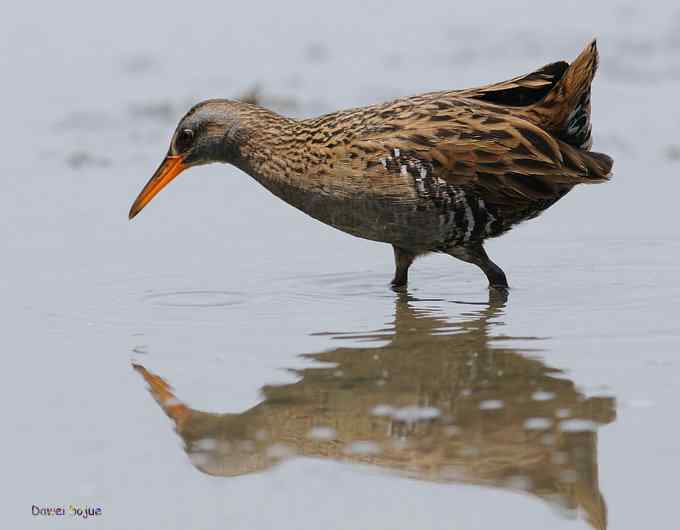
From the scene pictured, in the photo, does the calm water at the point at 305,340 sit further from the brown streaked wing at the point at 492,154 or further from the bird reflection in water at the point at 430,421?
the brown streaked wing at the point at 492,154

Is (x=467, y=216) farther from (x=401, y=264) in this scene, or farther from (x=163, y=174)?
(x=163, y=174)

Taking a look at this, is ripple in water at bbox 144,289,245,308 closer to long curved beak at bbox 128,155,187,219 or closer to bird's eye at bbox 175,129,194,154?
long curved beak at bbox 128,155,187,219

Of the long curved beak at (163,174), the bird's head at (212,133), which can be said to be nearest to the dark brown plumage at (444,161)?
the bird's head at (212,133)

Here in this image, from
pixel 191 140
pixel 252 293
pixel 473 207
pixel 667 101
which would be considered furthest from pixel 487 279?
pixel 667 101

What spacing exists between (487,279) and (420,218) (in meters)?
0.85

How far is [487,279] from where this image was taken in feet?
26.3

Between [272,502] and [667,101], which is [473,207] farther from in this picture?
[667,101]

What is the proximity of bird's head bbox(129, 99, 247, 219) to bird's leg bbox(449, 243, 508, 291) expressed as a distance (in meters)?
1.34

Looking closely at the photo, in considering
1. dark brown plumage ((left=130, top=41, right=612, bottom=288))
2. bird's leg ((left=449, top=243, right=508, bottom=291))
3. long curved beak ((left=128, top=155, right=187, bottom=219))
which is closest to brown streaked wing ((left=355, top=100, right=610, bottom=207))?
dark brown plumage ((left=130, top=41, right=612, bottom=288))

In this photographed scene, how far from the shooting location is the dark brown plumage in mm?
7285

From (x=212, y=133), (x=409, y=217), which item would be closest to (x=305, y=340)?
(x=409, y=217)

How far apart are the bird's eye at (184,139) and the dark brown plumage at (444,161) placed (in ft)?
1.16

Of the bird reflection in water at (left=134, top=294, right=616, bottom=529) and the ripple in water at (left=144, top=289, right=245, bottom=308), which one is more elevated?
the ripple in water at (left=144, top=289, right=245, bottom=308)

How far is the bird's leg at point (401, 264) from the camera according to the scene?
309 inches
